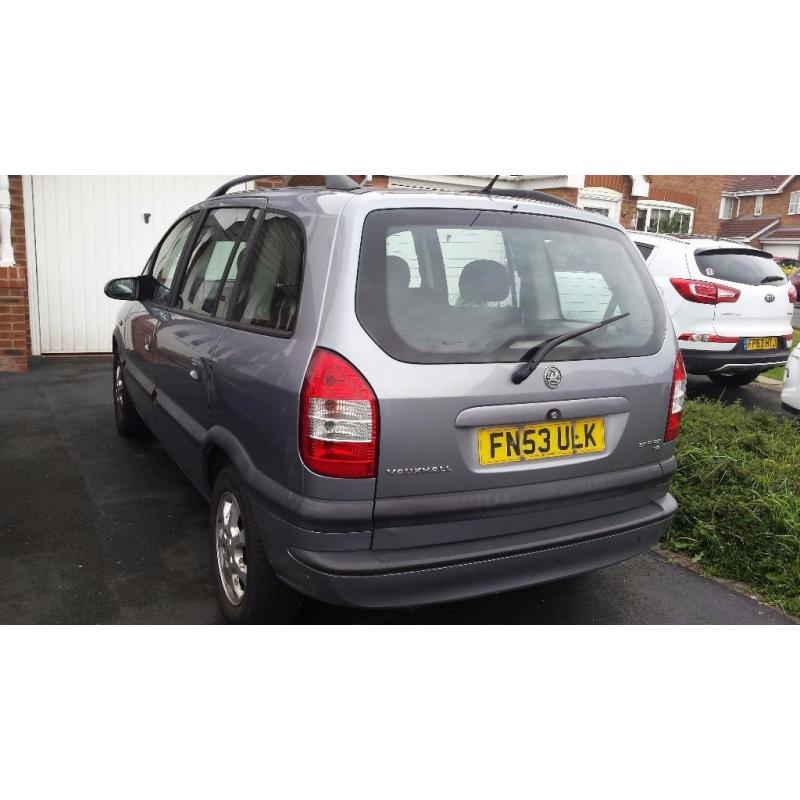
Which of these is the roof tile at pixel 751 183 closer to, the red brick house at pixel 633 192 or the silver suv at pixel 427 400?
the red brick house at pixel 633 192

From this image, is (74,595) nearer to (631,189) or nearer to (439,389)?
(439,389)

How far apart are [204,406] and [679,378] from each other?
6.64 ft

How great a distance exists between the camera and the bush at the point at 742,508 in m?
3.83

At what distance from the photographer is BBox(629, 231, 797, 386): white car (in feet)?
24.7

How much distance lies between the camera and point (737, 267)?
788 cm

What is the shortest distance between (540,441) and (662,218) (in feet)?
77.4

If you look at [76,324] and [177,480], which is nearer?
[177,480]

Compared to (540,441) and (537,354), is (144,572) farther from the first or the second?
(537,354)

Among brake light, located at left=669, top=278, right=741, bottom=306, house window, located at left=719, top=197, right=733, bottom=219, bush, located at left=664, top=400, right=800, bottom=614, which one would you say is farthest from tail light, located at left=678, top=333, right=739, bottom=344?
house window, located at left=719, top=197, right=733, bottom=219

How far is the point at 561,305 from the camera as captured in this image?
298 centimetres

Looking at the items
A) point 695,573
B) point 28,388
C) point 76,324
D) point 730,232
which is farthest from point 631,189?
point 730,232

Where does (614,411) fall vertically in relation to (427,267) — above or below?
below

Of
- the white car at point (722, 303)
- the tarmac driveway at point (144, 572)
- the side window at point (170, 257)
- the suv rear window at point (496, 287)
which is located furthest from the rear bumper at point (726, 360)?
the side window at point (170, 257)

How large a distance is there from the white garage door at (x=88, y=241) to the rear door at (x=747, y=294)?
6413mm
